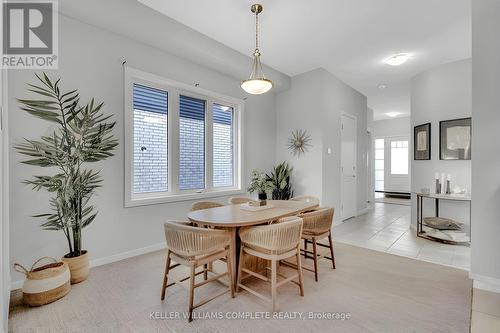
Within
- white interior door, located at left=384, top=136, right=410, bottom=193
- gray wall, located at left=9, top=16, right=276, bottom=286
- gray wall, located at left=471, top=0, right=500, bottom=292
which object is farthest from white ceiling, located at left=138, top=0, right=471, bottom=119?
white interior door, located at left=384, top=136, right=410, bottom=193

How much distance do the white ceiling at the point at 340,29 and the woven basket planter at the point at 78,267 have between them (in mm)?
2803

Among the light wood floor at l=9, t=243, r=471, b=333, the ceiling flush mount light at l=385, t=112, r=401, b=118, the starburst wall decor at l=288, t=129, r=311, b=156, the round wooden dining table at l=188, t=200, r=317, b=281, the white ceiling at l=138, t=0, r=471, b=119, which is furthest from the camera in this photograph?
the ceiling flush mount light at l=385, t=112, r=401, b=118

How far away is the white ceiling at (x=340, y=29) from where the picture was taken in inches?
107

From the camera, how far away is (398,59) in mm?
3893

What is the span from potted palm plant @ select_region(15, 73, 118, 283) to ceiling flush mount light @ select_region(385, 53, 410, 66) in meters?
4.32

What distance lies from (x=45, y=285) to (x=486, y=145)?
13.9 ft

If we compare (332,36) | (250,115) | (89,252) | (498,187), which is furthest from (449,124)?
(89,252)

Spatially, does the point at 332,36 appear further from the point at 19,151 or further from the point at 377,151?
the point at 377,151

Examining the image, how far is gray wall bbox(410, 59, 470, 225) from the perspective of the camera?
3846 millimetres

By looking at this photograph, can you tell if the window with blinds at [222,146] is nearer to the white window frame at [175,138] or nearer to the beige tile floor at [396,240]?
the white window frame at [175,138]

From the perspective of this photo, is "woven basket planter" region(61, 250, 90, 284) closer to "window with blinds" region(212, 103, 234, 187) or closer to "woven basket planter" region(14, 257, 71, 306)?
"woven basket planter" region(14, 257, 71, 306)

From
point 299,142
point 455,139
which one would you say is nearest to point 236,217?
point 299,142

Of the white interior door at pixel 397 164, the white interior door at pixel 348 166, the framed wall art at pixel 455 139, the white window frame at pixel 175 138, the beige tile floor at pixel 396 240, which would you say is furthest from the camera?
the white interior door at pixel 397 164

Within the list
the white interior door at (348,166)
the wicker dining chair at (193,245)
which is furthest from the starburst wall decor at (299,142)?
the wicker dining chair at (193,245)
